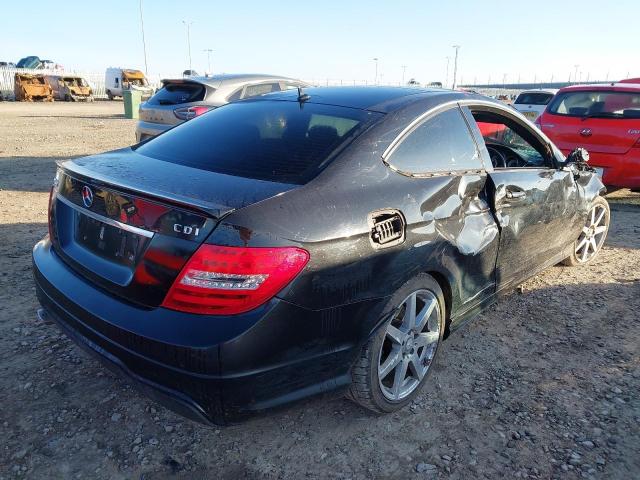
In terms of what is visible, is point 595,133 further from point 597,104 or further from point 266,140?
point 266,140

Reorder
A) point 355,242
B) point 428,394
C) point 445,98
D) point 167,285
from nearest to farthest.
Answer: point 167,285 < point 355,242 < point 428,394 < point 445,98

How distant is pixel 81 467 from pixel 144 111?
5.94 meters

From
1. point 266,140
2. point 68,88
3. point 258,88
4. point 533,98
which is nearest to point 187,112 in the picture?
point 258,88

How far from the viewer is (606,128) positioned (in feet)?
20.3

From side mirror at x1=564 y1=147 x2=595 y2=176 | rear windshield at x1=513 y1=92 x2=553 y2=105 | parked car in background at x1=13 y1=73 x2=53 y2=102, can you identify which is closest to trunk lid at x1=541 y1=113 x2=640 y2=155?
side mirror at x1=564 y1=147 x2=595 y2=176

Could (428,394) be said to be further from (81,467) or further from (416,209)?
(81,467)

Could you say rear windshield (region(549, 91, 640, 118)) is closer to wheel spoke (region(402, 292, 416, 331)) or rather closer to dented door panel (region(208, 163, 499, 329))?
dented door panel (region(208, 163, 499, 329))

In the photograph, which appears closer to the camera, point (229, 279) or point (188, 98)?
point (229, 279)

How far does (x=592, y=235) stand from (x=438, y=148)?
2749 millimetres

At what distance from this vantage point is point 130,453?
7.16ft

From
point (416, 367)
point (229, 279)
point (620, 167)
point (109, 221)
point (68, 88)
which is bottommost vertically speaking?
point (416, 367)

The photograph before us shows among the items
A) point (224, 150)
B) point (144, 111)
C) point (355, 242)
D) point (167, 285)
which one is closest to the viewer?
point (167, 285)

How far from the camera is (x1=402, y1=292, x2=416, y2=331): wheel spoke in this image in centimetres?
243

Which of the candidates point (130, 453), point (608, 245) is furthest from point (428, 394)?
point (608, 245)
